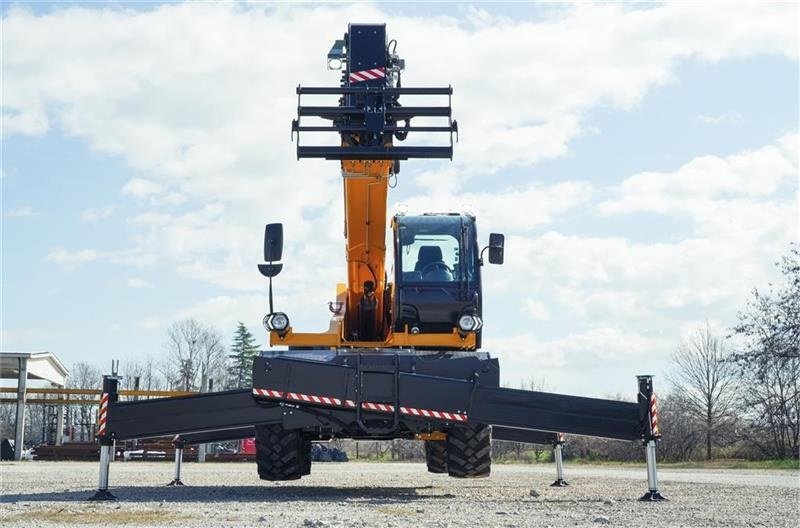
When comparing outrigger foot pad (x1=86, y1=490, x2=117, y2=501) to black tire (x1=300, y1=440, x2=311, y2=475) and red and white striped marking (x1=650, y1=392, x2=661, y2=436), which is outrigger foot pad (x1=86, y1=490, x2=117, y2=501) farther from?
red and white striped marking (x1=650, y1=392, x2=661, y2=436)


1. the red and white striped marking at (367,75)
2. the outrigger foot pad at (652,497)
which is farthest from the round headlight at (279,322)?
the outrigger foot pad at (652,497)

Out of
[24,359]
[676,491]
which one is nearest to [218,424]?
[676,491]

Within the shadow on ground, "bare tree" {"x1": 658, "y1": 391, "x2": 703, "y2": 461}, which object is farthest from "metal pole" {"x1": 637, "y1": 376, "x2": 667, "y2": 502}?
"bare tree" {"x1": 658, "y1": 391, "x2": 703, "y2": 461}

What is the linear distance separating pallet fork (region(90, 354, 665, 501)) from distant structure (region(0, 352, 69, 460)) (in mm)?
24166

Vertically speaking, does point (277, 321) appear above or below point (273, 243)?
below

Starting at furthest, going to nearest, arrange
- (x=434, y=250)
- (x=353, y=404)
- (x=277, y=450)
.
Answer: (x=434, y=250) < (x=277, y=450) < (x=353, y=404)

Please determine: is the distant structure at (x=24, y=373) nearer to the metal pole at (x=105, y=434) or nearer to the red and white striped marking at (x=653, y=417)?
the metal pole at (x=105, y=434)

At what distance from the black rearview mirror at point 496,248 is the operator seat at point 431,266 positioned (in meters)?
0.62

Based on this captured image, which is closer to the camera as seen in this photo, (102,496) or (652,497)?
(102,496)

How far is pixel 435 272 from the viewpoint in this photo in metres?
13.7

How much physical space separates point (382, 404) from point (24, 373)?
2681cm

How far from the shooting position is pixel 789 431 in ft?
119

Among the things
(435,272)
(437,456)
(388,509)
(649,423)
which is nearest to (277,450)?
(388,509)

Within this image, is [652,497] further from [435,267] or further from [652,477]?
[435,267]
